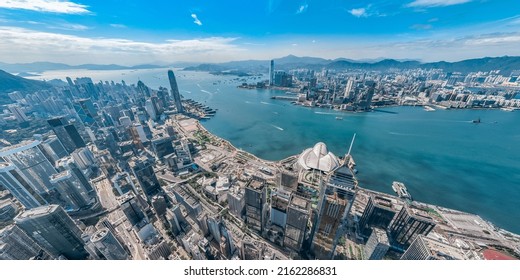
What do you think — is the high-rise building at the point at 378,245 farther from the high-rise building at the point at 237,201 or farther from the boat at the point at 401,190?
the high-rise building at the point at 237,201

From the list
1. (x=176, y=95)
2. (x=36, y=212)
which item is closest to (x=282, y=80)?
(x=176, y=95)

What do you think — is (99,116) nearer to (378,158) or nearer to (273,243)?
(273,243)

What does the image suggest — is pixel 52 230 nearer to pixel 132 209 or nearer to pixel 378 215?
pixel 132 209

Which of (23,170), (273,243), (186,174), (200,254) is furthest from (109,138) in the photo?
(273,243)

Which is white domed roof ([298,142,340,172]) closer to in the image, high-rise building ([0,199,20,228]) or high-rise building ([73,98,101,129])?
high-rise building ([0,199,20,228])

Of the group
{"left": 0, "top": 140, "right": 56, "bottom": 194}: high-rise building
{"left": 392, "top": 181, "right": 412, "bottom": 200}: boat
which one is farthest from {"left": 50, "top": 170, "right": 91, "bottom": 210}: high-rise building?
{"left": 392, "top": 181, "right": 412, "bottom": 200}: boat

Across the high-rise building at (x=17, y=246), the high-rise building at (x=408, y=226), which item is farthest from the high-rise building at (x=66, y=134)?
the high-rise building at (x=408, y=226)
